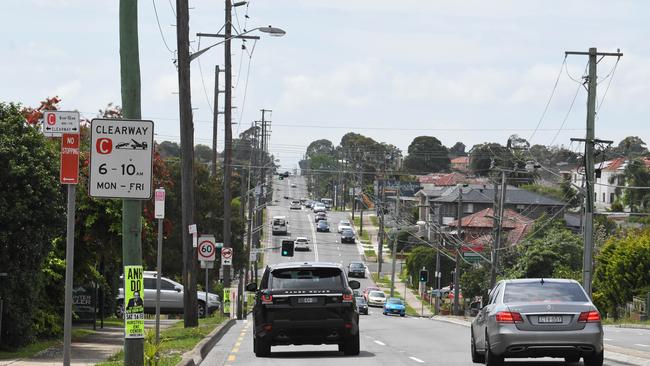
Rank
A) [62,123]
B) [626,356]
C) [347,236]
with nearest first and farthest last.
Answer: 1. [62,123]
2. [626,356]
3. [347,236]

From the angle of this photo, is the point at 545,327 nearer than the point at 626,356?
Yes

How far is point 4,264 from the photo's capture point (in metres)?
21.9

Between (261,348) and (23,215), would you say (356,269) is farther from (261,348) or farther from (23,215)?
(23,215)

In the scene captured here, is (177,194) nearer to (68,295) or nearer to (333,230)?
(68,295)

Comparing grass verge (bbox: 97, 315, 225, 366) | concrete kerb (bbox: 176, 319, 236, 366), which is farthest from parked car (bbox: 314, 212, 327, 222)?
concrete kerb (bbox: 176, 319, 236, 366)

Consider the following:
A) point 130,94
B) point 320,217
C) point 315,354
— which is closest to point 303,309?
point 315,354

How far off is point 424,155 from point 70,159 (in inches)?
7128

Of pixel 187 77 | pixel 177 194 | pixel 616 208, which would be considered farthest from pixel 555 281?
pixel 616 208

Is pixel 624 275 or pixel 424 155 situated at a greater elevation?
pixel 424 155

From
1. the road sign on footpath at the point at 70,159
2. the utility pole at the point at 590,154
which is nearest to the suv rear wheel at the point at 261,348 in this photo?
the road sign on footpath at the point at 70,159

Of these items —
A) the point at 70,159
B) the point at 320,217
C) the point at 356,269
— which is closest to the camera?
the point at 70,159

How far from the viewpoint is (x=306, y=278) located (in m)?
22.8

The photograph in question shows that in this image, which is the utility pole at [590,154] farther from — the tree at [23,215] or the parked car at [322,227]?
the parked car at [322,227]

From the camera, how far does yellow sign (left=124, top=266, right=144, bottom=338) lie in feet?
50.6
